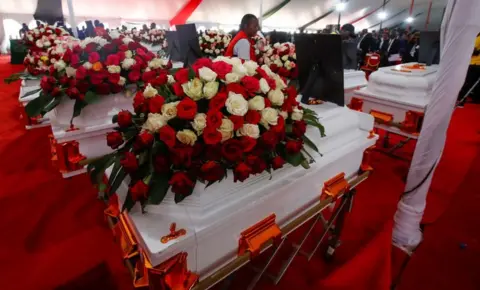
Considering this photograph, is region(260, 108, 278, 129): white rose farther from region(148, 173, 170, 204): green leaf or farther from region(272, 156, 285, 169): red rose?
region(148, 173, 170, 204): green leaf

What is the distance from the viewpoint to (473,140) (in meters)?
3.74

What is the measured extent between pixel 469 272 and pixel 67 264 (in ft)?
7.84

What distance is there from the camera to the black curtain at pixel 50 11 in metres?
8.55

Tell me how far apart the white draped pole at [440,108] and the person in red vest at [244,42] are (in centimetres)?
177

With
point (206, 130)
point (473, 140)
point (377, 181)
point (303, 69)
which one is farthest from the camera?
point (473, 140)

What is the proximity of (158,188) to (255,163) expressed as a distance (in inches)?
11.7

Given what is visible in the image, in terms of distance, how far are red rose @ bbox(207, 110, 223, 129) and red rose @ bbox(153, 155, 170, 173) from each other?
6.4 inches

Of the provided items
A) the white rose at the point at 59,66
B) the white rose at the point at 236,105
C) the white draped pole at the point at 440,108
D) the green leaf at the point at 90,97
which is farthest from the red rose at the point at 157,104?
the white draped pole at the point at 440,108

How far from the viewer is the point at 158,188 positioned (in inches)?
31.9

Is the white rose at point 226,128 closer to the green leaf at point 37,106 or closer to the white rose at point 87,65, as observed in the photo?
the white rose at point 87,65

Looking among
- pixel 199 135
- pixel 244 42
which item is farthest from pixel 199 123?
pixel 244 42

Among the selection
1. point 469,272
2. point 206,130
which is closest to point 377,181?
point 469,272

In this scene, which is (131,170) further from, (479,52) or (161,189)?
(479,52)

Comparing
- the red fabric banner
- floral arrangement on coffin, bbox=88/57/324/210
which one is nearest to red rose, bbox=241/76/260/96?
floral arrangement on coffin, bbox=88/57/324/210
